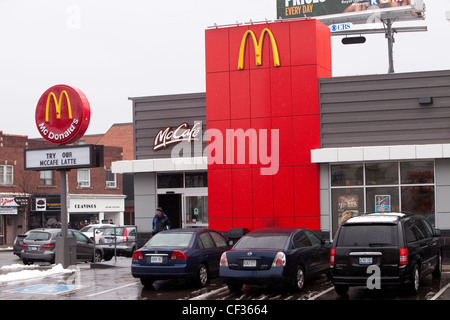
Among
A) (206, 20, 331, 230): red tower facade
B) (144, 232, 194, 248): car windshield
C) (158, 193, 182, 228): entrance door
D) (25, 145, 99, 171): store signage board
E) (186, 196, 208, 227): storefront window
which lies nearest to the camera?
(144, 232, 194, 248): car windshield

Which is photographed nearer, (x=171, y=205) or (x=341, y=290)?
(x=341, y=290)

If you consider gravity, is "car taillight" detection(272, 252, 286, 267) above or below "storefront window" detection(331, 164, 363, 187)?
below

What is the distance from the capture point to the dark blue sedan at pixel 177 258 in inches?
591

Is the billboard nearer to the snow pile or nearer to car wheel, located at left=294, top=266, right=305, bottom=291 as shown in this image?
the snow pile

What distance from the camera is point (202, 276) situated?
15.5 meters

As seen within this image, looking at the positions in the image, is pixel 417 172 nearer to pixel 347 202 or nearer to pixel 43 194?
pixel 347 202

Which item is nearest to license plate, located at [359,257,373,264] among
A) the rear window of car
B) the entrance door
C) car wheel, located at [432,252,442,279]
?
the rear window of car

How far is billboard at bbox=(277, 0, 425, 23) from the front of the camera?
102 ft

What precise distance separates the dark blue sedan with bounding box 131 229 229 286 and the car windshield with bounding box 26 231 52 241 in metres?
10.6

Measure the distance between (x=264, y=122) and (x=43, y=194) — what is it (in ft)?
108

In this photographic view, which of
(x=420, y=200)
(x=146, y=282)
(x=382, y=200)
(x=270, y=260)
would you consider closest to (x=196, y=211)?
(x=382, y=200)

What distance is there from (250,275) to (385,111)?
9.10 metres

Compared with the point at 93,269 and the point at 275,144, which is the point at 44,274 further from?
the point at 275,144

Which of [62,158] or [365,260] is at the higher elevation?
[62,158]
